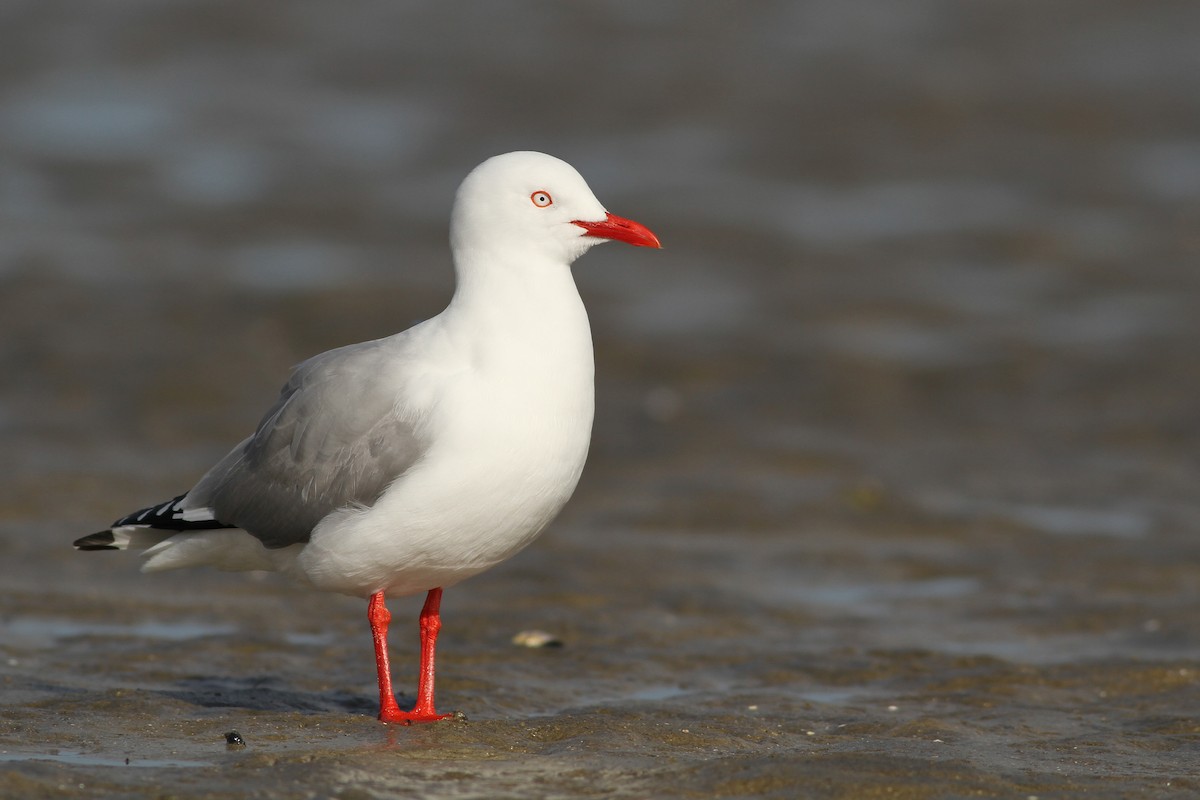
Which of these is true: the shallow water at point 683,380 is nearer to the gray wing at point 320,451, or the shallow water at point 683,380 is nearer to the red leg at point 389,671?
the red leg at point 389,671

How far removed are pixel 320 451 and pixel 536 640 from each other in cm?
248

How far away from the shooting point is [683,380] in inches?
556

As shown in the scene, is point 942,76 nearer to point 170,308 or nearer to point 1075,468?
point 1075,468

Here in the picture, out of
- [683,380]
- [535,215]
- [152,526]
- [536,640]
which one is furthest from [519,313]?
[683,380]

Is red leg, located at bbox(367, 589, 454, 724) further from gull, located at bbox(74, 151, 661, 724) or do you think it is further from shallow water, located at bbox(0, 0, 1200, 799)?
shallow water, located at bbox(0, 0, 1200, 799)

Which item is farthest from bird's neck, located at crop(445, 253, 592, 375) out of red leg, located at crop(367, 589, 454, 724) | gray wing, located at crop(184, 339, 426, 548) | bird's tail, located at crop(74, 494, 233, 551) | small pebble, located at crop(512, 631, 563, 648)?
small pebble, located at crop(512, 631, 563, 648)

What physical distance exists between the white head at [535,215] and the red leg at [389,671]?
5.00 feet

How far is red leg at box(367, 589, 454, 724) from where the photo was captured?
21.6ft

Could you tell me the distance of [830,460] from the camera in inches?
499

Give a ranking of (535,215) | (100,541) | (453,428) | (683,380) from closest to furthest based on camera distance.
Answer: (453,428), (535,215), (100,541), (683,380)

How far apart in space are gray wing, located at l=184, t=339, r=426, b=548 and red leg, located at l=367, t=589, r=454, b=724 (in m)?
0.44

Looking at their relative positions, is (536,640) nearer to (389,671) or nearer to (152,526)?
(389,671)

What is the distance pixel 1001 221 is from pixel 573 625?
9745 mm

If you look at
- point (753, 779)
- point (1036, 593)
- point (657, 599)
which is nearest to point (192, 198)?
point (657, 599)
